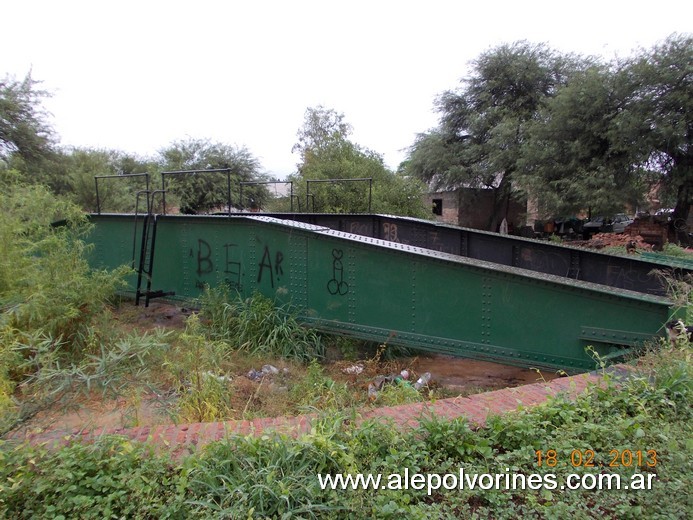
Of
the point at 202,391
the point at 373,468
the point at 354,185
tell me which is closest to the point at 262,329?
the point at 202,391

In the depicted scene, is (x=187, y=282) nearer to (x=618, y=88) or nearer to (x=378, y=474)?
(x=378, y=474)

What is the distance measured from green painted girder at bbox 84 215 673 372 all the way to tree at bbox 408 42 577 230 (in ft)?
61.9

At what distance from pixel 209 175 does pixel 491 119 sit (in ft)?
50.8

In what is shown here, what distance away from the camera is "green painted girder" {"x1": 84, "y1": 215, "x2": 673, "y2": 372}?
4.30 meters

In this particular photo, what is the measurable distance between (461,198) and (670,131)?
12877 millimetres

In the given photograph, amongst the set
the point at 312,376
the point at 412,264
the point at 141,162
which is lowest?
the point at 312,376

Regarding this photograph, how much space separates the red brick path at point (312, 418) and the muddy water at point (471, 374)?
193cm

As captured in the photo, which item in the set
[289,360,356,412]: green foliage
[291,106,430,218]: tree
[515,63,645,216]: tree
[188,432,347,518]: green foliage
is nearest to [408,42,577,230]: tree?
[515,63,645,216]: tree

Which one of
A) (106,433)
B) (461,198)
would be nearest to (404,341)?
(106,433)

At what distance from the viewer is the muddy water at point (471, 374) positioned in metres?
5.53

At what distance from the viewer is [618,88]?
58.0 ft

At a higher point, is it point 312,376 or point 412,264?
point 412,264

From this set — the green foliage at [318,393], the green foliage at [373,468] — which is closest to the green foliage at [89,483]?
the green foliage at [373,468]

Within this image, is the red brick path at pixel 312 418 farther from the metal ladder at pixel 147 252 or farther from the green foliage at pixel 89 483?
the metal ladder at pixel 147 252
